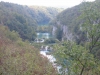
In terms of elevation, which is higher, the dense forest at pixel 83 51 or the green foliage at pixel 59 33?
the dense forest at pixel 83 51

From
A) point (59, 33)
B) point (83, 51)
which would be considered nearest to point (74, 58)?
point (83, 51)

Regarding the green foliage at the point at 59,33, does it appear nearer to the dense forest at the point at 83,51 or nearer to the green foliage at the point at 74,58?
the dense forest at the point at 83,51

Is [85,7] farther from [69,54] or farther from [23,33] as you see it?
[23,33]

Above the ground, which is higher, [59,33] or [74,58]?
[74,58]

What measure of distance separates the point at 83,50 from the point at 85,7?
5.18 feet

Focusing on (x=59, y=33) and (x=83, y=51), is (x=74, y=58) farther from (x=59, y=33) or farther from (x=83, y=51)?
(x=59, y=33)

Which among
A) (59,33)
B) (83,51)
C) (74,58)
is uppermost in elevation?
(83,51)

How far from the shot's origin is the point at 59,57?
22.9 feet

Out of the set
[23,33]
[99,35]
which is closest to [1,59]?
[99,35]

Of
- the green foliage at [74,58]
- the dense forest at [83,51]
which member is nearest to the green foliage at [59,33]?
the dense forest at [83,51]

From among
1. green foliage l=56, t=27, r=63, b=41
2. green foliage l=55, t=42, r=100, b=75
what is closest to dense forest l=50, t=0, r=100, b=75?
green foliage l=55, t=42, r=100, b=75

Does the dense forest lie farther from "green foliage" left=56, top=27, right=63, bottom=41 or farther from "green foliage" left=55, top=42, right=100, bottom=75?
"green foliage" left=56, top=27, right=63, bottom=41

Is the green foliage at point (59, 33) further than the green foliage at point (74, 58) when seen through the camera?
Yes

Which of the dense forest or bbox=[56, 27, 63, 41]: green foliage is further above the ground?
the dense forest
